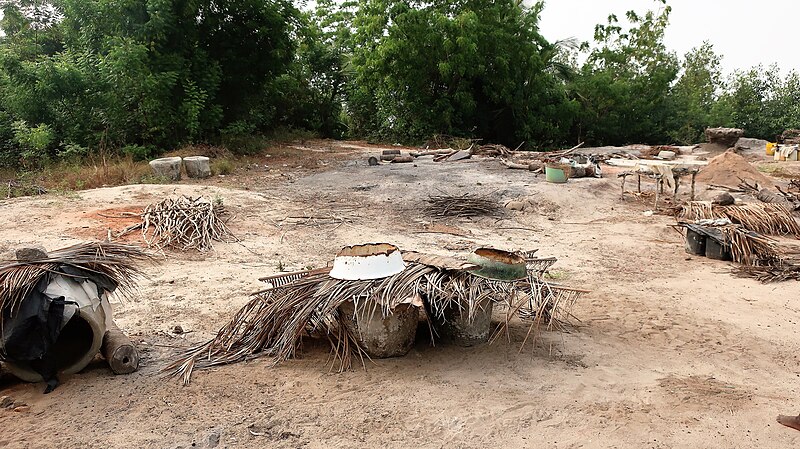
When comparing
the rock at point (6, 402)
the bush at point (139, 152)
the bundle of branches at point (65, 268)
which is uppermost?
the bush at point (139, 152)

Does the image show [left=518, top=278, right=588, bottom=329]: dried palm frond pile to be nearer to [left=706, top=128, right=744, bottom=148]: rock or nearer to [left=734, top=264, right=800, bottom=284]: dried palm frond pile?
[left=734, top=264, right=800, bottom=284]: dried palm frond pile

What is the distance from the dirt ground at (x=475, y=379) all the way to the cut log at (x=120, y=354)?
0.06 metres

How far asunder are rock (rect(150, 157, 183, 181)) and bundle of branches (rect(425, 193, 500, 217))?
4939 mm

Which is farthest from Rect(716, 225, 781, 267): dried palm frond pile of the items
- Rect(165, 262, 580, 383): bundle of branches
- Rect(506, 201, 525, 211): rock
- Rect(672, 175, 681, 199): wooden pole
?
Rect(165, 262, 580, 383): bundle of branches

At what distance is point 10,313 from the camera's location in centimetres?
312

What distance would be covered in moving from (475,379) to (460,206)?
19.5 ft

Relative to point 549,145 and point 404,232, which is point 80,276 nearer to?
point 404,232

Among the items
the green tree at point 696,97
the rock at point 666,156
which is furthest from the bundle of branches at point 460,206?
the green tree at point 696,97

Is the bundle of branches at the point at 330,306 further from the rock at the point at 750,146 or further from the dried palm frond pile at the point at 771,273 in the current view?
the rock at the point at 750,146

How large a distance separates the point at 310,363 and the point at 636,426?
6.39 feet

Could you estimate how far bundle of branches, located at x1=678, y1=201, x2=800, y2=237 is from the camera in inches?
311

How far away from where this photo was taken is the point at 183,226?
22.8 ft

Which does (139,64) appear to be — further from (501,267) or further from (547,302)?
(547,302)

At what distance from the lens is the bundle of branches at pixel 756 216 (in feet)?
25.9
